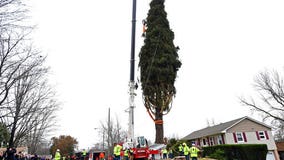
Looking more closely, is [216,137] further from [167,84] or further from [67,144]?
[67,144]

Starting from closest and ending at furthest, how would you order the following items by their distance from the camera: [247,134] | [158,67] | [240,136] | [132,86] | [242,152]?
[132,86]
[242,152]
[158,67]
[240,136]
[247,134]

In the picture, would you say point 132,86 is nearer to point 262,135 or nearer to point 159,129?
point 159,129

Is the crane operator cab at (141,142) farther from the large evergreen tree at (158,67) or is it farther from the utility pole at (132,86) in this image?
the large evergreen tree at (158,67)

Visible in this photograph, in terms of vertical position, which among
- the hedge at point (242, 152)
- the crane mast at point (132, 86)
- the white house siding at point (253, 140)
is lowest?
the hedge at point (242, 152)

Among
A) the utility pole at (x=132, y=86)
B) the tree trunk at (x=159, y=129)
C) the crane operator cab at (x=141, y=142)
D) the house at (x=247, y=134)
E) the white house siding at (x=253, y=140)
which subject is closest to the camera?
the crane operator cab at (x=141, y=142)

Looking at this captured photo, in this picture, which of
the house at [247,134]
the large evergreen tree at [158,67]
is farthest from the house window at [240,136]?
the large evergreen tree at [158,67]

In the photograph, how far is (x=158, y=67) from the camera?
23.5 m

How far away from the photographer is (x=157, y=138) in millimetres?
22500

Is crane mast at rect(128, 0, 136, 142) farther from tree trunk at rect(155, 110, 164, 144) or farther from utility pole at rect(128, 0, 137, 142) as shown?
tree trunk at rect(155, 110, 164, 144)

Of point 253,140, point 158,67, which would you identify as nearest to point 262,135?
point 253,140

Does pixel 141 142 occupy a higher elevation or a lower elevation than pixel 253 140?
lower

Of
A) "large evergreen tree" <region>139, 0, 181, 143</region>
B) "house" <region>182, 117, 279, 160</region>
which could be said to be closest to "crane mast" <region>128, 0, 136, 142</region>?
"large evergreen tree" <region>139, 0, 181, 143</region>

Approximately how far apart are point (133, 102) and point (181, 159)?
6.02m

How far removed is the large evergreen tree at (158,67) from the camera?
22812 mm
